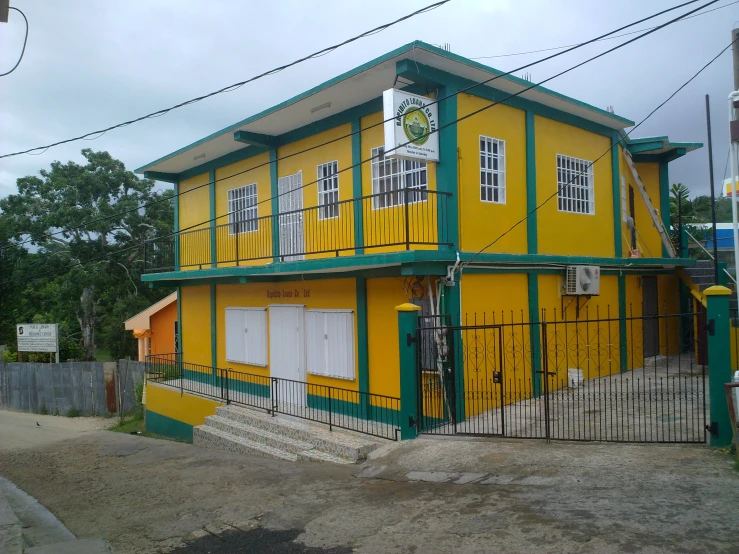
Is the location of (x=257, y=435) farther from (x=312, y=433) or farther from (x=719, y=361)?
(x=719, y=361)

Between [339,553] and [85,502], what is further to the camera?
[85,502]

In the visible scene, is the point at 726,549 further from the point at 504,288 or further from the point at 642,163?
the point at 642,163

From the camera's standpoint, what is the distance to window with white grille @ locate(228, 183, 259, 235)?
1564cm

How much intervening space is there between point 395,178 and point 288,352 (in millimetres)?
4752

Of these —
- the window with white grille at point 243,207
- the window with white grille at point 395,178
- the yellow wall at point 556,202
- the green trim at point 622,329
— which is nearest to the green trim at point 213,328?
the window with white grille at point 243,207

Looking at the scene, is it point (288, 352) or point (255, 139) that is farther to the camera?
point (255, 139)

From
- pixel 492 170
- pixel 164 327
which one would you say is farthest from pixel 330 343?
pixel 164 327

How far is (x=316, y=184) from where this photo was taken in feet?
44.5

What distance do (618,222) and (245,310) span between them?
935 cm

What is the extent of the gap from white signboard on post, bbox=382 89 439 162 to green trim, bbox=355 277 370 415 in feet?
9.36

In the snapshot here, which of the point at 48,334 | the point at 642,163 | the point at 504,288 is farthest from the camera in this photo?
the point at 48,334

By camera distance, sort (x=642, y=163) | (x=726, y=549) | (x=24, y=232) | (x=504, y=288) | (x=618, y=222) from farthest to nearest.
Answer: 1. (x=24, y=232)
2. (x=642, y=163)
3. (x=618, y=222)
4. (x=504, y=288)
5. (x=726, y=549)

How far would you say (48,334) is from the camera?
22781mm

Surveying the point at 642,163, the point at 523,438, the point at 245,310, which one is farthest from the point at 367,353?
the point at 642,163
